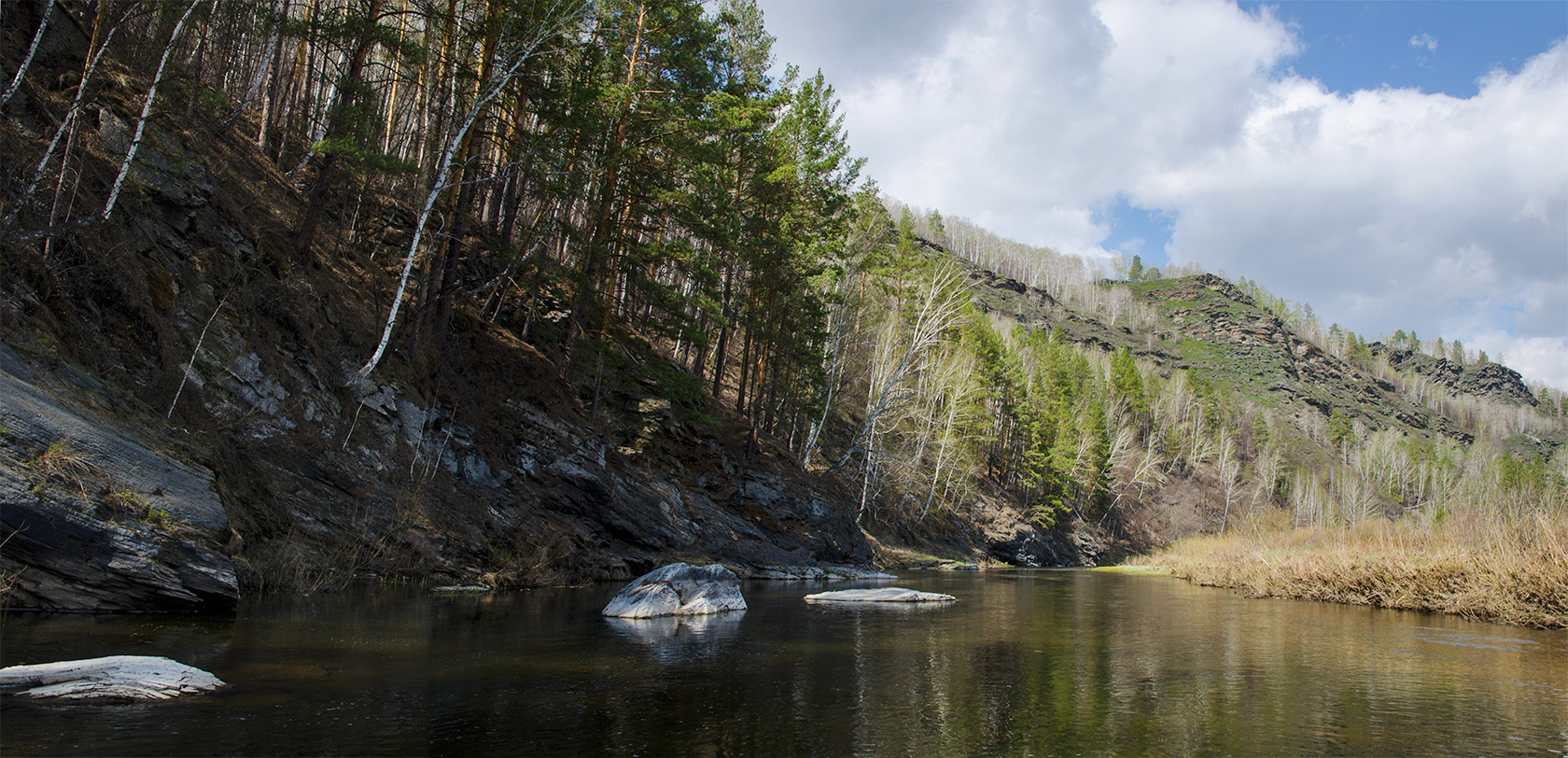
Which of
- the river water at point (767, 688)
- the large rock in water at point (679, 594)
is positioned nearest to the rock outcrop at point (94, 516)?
the river water at point (767, 688)

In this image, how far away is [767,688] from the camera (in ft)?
22.0

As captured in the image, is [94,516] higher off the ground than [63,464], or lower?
lower

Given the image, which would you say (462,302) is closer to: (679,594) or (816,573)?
(679,594)

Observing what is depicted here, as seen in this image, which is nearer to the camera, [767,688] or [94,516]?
[767,688]

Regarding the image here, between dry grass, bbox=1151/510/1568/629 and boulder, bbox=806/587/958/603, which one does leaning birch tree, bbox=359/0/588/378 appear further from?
dry grass, bbox=1151/510/1568/629

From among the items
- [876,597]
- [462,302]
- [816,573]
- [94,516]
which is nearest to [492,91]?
[462,302]

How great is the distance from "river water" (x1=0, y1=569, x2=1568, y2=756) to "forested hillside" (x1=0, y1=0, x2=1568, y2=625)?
2700 millimetres

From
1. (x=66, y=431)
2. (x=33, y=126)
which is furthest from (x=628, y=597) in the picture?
(x=33, y=126)

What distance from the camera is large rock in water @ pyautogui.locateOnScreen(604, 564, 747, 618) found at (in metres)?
12.2

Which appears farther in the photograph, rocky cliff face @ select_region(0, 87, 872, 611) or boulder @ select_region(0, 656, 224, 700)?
rocky cliff face @ select_region(0, 87, 872, 611)

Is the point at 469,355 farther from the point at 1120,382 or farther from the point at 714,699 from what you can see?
the point at 1120,382

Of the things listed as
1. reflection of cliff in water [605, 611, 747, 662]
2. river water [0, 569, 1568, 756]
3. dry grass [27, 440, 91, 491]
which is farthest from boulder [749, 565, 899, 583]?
dry grass [27, 440, 91, 491]

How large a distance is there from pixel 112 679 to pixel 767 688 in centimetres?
488

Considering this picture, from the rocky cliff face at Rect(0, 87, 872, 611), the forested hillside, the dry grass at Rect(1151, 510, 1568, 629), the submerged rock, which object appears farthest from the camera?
the submerged rock
